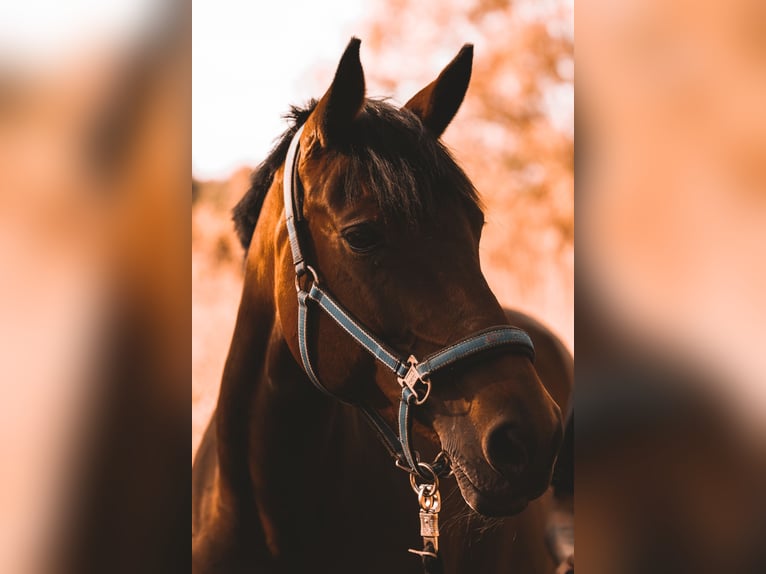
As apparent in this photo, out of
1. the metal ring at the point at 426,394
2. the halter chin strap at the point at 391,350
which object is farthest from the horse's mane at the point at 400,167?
the metal ring at the point at 426,394

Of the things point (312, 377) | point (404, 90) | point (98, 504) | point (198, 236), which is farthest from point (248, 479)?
point (404, 90)

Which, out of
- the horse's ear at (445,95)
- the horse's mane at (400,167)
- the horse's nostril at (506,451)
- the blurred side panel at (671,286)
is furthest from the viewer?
the horse's ear at (445,95)

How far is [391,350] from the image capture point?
107cm

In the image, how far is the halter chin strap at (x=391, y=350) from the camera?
1.01 metres

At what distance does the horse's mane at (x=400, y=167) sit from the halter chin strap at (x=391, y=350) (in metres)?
0.15

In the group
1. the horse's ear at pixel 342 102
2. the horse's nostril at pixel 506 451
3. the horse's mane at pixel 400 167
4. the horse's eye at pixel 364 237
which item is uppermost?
the horse's ear at pixel 342 102

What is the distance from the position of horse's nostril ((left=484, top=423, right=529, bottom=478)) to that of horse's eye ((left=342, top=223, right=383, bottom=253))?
14.3 inches

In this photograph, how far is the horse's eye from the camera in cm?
108

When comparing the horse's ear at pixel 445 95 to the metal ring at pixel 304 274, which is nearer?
the metal ring at pixel 304 274

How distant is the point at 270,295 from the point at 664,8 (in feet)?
2.86

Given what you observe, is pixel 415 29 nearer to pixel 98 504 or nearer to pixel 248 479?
pixel 248 479

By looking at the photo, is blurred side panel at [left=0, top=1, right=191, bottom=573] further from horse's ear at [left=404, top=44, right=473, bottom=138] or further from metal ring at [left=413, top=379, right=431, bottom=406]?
horse's ear at [left=404, top=44, right=473, bottom=138]

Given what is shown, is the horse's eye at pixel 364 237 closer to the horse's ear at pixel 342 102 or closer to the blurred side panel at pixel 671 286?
the horse's ear at pixel 342 102

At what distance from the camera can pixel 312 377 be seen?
3.83 ft
